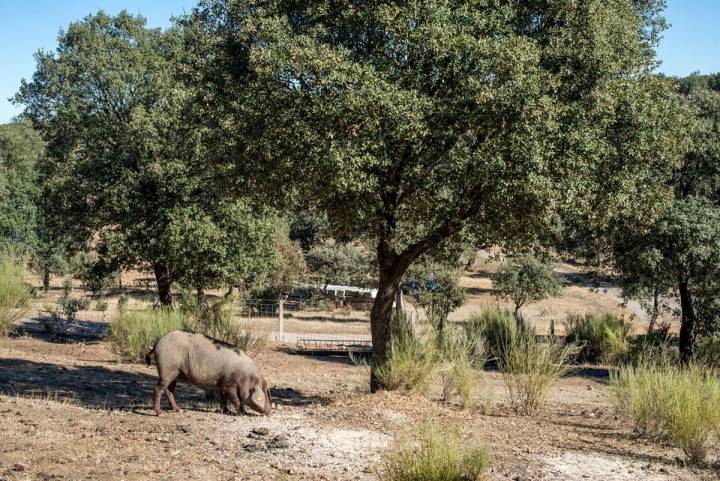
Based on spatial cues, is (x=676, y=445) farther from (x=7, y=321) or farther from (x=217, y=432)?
(x=7, y=321)

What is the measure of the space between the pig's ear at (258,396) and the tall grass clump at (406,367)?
2159mm

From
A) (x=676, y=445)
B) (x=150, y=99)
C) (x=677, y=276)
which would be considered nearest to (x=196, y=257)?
(x=150, y=99)

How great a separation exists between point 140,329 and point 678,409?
507 inches

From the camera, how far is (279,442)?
8914 millimetres

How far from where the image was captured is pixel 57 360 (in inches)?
675

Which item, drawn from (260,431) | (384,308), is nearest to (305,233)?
(384,308)

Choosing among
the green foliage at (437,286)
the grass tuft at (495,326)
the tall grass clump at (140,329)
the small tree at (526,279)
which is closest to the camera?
the tall grass clump at (140,329)

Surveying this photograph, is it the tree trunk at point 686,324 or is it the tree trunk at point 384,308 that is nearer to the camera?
the tree trunk at point 384,308

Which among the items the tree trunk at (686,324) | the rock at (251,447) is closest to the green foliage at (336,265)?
the tree trunk at (686,324)

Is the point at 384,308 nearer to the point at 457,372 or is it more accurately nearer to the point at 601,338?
the point at 457,372

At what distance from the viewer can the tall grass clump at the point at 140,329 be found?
17.6 metres

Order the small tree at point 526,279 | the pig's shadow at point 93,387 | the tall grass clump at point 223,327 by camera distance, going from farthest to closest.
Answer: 1. the small tree at point 526,279
2. the tall grass clump at point 223,327
3. the pig's shadow at point 93,387

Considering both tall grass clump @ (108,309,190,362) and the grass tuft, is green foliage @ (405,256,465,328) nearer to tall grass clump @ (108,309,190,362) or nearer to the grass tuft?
the grass tuft

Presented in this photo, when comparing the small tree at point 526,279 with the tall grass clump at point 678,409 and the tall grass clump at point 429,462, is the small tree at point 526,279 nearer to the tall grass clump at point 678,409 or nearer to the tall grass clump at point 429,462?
the tall grass clump at point 678,409
